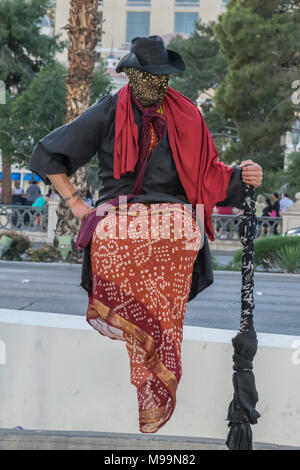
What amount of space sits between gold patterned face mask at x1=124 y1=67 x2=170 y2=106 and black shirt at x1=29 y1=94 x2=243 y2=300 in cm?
8

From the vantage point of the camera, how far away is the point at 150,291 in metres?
3.24

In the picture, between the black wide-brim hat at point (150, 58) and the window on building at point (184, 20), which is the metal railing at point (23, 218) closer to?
the black wide-brim hat at point (150, 58)

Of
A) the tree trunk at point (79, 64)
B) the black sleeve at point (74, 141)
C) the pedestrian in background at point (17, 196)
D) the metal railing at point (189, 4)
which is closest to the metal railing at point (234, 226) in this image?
the tree trunk at point (79, 64)

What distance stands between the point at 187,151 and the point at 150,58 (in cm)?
42

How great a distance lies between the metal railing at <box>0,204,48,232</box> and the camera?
21.7 m

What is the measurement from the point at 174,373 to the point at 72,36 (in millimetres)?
13788

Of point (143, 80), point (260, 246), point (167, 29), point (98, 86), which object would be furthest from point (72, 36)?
point (167, 29)

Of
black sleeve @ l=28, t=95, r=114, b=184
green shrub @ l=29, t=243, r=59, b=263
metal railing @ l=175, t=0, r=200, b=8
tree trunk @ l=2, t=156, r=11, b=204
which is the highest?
metal railing @ l=175, t=0, r=200, b=8

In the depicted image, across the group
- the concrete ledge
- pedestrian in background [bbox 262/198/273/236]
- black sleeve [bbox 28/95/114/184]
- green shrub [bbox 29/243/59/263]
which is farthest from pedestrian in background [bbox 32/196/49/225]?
black sleeve [bbox 28/95/114/184]

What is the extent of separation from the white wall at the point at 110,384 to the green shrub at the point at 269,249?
38.7ft

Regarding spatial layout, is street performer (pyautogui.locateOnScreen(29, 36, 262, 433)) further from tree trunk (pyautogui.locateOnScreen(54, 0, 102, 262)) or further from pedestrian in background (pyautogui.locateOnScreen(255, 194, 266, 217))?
pedestrian in background (pyautogui.locateOnScreen(255, 194, 266, 217))

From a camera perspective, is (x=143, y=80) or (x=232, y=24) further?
(x=232, y=24)

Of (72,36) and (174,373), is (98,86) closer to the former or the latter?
(72,36)

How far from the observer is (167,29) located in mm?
79625
